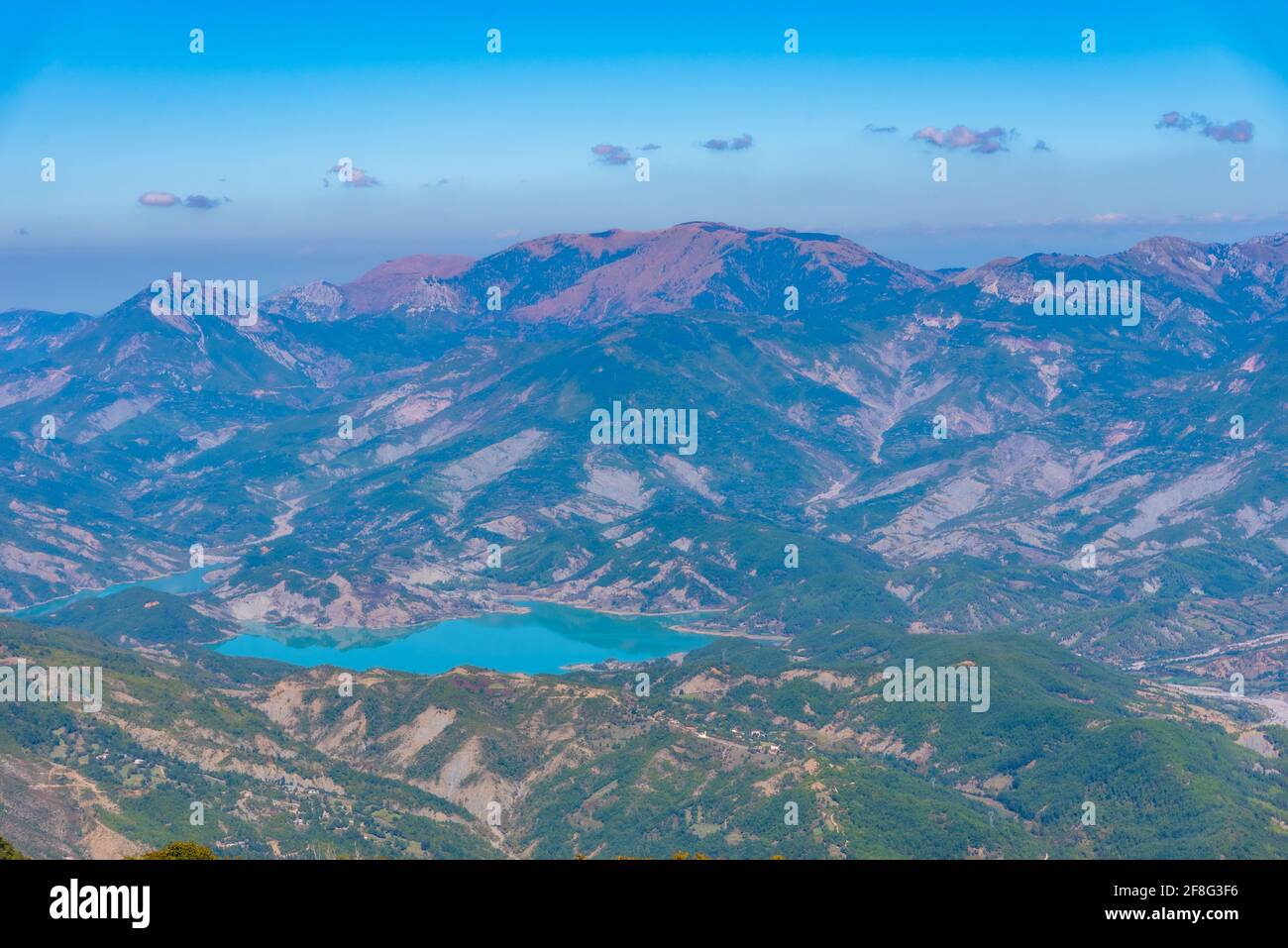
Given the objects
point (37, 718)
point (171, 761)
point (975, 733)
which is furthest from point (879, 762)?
point (37, 718)

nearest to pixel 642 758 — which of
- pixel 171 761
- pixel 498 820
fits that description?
pixel 498 820
